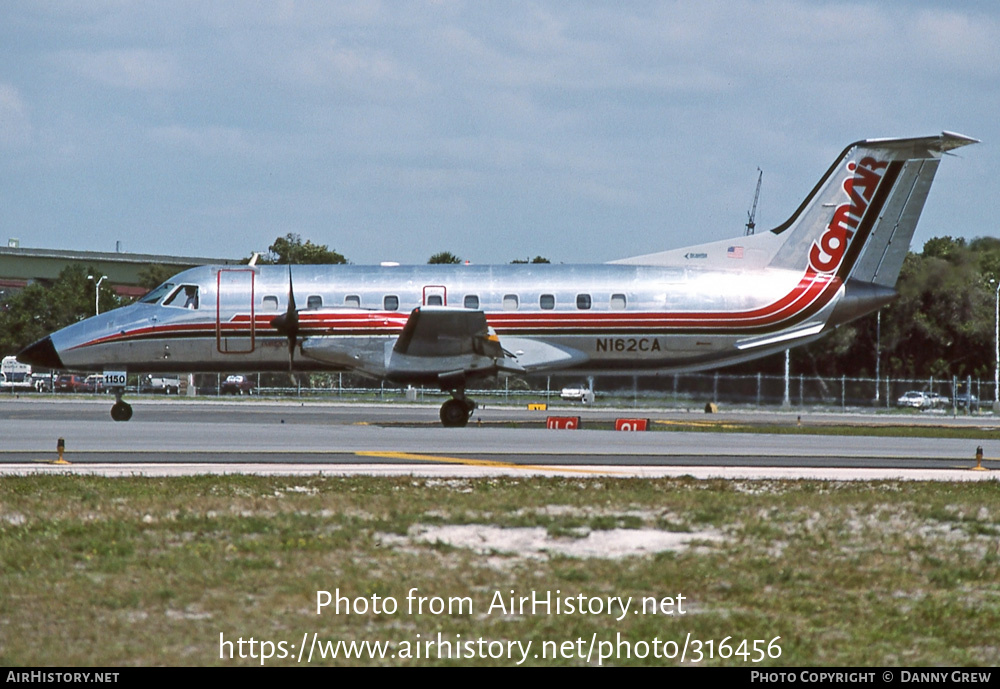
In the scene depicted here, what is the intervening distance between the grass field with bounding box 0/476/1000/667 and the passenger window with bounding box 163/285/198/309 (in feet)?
54.3

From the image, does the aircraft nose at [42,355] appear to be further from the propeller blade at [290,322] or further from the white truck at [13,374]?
the white truck at [13,374]

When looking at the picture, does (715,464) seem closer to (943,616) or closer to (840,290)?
(943,616)

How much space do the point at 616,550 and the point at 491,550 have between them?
1297mm

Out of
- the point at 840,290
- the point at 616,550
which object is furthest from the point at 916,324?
the point at 616,550

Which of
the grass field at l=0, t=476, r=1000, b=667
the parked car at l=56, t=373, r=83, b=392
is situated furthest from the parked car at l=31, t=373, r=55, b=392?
the grass field at l=0, t=476, r=1000, b=667

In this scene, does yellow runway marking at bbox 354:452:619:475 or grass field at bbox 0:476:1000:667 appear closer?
grass field at bbox 0:476:1000:667

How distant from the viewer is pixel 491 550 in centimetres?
1071

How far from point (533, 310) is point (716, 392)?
25.0 m

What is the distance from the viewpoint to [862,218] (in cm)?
3158

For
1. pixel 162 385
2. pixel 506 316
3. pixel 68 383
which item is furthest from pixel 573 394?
pixel 68 383

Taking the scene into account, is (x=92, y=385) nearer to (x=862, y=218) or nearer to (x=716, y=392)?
(x=716, y=392)

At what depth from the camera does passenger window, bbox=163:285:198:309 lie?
31.0 m

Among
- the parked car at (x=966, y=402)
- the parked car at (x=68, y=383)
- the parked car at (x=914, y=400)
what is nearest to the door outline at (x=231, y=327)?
the parked car at (x=914, y=400)

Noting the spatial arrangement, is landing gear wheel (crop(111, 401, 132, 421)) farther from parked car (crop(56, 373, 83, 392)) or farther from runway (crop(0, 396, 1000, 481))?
parked car (crop(56, 373, 83, 392))
